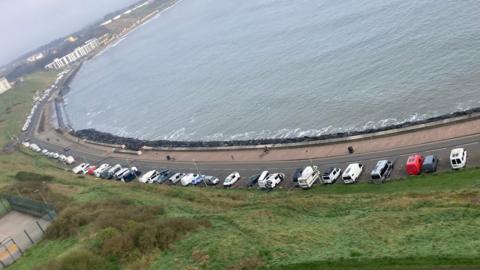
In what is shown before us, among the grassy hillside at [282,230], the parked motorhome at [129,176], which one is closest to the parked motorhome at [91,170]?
the parked motorhome at [129,176]

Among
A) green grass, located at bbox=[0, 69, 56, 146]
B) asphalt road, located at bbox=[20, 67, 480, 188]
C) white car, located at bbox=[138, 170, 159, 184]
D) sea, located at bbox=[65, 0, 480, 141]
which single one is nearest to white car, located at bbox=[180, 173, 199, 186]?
asphalt road, located at bbox=[20, 67, 480, 188]

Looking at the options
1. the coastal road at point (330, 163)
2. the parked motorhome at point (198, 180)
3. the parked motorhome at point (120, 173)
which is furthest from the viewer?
the parked motorhome at point (120, 173)

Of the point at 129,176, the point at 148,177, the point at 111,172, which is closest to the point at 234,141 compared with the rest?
the point at 148,177

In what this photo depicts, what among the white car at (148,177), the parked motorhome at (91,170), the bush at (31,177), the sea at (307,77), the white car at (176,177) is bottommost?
the sea at (307,77)

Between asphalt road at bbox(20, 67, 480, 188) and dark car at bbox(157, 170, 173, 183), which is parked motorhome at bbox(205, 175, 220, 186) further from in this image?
dark car at bbox(157, 170, 173, 183)

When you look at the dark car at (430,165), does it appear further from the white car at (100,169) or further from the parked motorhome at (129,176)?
the white car at (100,169)

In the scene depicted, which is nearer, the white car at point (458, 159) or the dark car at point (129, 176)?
the white car at point (458, 159)

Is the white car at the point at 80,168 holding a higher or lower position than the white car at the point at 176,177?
higher
